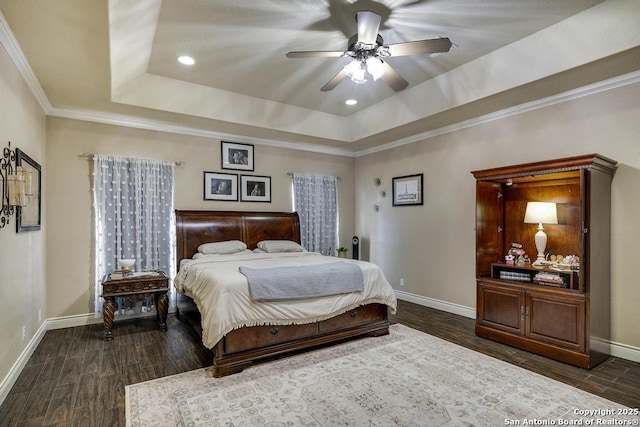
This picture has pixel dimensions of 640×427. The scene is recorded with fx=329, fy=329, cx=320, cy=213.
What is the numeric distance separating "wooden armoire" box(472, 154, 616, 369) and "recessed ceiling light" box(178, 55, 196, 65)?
11.5 feet

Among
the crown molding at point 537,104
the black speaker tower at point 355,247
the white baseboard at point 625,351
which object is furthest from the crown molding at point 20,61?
the white baseboard at point 625,351

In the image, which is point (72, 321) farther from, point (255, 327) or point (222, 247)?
point (255, 327)

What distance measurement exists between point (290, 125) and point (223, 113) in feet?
3.47

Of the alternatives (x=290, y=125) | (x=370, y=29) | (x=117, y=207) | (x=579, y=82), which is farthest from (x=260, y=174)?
(x=579, y=82)

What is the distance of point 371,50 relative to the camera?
9.01 ft

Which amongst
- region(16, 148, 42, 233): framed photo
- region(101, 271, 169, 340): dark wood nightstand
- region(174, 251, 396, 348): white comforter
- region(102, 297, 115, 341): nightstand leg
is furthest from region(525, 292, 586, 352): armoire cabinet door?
region(16, 148, 42, 233): framed photo

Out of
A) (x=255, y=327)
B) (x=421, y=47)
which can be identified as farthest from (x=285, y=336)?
(x=421, y=47)

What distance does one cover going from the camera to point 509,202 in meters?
4.10

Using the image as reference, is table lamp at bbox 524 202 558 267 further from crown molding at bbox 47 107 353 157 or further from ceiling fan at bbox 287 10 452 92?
crown molding at bbox 47 107 353 157

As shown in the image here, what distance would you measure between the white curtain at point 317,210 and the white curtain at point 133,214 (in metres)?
2.12

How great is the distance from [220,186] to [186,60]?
201 cm

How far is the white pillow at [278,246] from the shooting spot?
4.94 m

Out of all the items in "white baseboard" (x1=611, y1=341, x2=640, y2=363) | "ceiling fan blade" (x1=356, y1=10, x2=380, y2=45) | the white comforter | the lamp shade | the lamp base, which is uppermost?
"ceiling fan blade" (x1=356, y1=10, x2=380, y2=45)

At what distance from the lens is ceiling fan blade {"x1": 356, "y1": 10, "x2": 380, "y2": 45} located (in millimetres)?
2434
